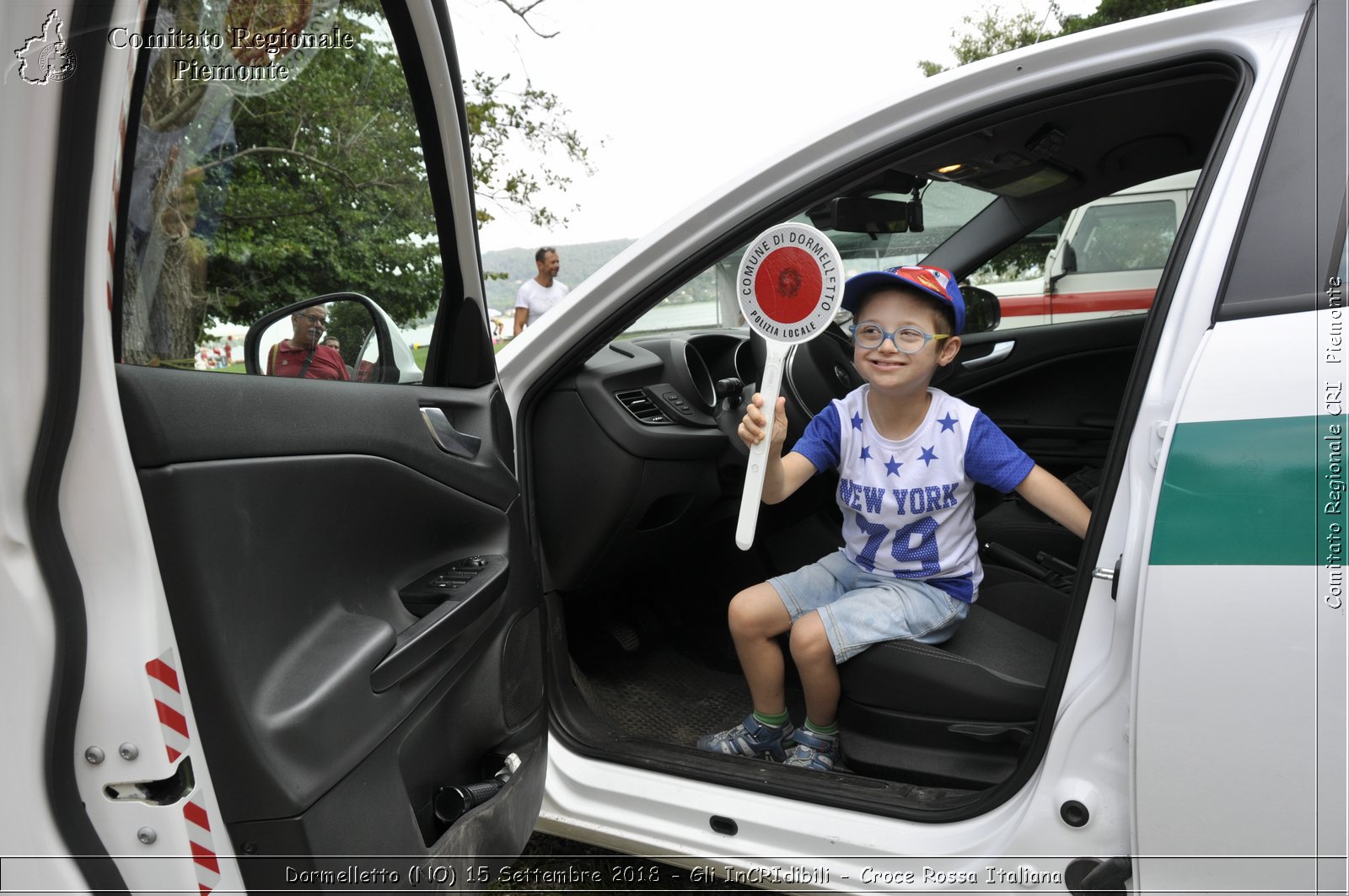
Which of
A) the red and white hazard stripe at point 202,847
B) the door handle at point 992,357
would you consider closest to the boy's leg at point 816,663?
the red and white hazard stripe at point 202,847

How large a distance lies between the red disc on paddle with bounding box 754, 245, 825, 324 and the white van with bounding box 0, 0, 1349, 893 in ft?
1.01

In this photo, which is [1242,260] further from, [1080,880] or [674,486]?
[674,486]

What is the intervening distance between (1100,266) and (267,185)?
8.84 ft

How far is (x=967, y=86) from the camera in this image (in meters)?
1.64

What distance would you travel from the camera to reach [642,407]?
2.31 meters

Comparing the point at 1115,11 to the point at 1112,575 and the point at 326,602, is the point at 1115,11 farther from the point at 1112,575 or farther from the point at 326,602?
the point at 326,602

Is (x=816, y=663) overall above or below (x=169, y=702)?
below

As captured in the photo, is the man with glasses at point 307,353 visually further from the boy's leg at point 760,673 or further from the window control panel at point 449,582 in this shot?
the boy's leg at point 760,673

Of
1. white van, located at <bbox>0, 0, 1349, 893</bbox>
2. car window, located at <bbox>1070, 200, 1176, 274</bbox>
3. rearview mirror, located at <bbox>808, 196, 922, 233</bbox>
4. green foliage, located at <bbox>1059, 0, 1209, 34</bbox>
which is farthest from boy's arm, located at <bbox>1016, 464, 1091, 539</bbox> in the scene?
green foliage, located at <bbox>1059, 0, 1209, 34</bbox>

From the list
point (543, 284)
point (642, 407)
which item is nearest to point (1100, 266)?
point (642, 407)

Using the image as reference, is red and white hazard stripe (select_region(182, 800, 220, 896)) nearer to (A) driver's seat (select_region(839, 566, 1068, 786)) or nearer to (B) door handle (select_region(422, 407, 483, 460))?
(B) door handle (select_region(422, 407, 483, 460))

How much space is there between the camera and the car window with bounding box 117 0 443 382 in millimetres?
1020

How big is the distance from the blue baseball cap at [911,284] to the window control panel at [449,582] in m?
0.90

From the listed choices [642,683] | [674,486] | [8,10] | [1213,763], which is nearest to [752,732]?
[642,683]
